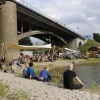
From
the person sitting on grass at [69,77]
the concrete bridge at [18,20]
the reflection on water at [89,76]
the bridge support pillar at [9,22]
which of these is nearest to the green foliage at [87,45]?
the concrete bridge at [18,20]

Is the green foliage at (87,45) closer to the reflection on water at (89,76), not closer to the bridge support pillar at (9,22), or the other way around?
the bridge support pillar at (9,22)

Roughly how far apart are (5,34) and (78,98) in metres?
30.6

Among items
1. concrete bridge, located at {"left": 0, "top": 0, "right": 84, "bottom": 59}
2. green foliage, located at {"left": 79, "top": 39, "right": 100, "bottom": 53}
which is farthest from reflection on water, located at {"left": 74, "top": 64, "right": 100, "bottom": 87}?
green foliage, located at {"left": 79, "top": 39, "right": 100, "bottom": 53}

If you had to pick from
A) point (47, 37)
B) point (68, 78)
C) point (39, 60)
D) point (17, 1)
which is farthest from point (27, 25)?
point (68, 78)

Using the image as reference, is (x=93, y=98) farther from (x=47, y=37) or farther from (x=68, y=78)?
(x=47, y=37)

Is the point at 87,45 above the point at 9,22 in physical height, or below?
below

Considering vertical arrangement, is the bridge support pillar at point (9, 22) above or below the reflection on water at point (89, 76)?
above

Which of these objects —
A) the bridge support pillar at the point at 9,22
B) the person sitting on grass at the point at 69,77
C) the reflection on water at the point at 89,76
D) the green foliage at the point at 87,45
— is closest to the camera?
the person sitting on grass at the point at 69,77

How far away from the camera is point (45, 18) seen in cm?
4925

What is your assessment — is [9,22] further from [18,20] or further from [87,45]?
[87,45]

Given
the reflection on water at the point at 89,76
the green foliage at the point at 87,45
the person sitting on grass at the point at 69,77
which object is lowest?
the reflection on water at the point at 89,76

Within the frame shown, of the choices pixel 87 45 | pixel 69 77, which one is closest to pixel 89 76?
pixel 69 77

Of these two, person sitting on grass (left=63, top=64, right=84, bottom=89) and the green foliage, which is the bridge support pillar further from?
the green foliage

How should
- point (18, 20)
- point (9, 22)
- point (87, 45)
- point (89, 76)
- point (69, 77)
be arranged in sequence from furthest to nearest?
point (87, 45), point (18, 20), point (9, 22), point (89, 76), point (69, 77)
